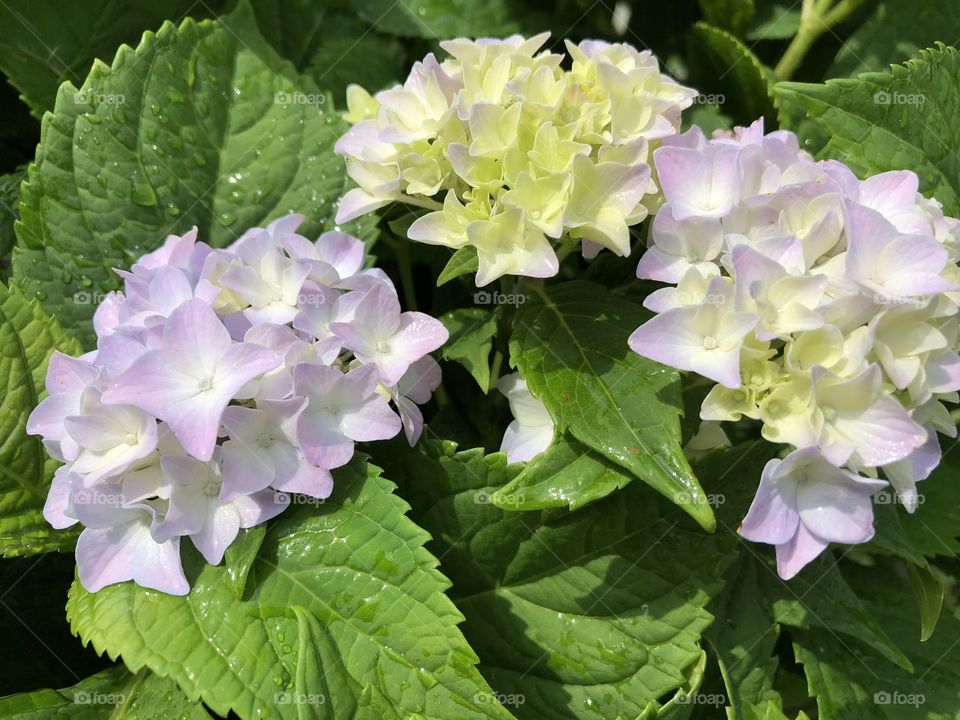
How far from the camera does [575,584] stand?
4.09 feet

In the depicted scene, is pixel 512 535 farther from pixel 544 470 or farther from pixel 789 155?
pixel 789 155

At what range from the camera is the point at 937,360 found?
1.01 meters

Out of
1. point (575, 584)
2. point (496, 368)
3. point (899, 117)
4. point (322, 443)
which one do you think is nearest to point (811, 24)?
point (899, 117)

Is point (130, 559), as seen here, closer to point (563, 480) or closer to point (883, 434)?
point (563, 480)

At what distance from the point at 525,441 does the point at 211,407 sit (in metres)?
0.44

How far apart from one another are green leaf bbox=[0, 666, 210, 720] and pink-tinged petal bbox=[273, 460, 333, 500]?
1.10ft

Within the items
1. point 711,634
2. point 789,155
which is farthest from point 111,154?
point 711,634

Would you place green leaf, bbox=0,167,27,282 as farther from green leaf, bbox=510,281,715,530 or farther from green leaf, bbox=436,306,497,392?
green leaf, bbox=510,281,715,530

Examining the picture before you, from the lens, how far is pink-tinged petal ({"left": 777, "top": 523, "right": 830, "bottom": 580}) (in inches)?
39.6

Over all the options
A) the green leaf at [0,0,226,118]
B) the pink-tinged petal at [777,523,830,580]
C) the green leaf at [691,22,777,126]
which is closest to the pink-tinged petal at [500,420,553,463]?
the pink-tinged petal at [777,523,830,580]

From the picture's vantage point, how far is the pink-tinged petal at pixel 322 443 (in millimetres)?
1078

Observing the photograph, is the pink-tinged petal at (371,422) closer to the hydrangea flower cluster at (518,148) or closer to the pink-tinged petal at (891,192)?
the hydrangea flower cluster at (518,148)

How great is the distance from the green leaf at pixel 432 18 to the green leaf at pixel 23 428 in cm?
98

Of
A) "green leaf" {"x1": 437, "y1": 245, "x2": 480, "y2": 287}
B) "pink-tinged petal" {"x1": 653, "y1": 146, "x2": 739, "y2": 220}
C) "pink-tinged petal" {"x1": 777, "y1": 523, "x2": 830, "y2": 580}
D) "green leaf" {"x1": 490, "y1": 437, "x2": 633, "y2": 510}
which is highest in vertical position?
"pink-tinged petal" {"x1": 653, "y1": 146, "x2": 739, "y2": 220}
